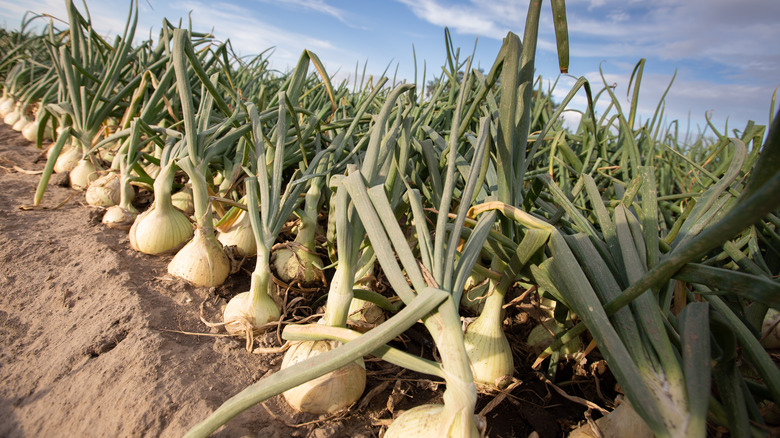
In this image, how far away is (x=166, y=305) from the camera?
124 cm

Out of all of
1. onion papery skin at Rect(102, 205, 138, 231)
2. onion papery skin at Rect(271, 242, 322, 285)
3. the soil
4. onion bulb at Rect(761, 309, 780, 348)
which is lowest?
the soil

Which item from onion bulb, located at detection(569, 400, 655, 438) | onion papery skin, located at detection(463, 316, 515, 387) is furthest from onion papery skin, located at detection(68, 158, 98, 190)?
onion bulb, located at detection(569, 400, 655, 438)

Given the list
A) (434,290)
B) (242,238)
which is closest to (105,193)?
(242,238)

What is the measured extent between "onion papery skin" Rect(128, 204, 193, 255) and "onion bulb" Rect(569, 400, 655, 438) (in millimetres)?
1448

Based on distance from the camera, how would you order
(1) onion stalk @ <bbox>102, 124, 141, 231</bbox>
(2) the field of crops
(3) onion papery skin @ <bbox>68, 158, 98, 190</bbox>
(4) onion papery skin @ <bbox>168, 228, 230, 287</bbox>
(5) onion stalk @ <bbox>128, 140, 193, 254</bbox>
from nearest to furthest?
1. (2) the field of crops
2. (4) onion papery skin @ <bbox>168, 228, 230, 287</bbox>
3. (5) onion stalk @ <bbox>128, 140, 193, 254</bbox>
4. (1) onion stalk @ <bbox>102, 124, 141, 231</bbox>
5. (3) onion papery skin @ <bbox>68, 158, 98, 190</bbox>

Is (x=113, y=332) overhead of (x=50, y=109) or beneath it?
beneath

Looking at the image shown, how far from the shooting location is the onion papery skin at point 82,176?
2074mm

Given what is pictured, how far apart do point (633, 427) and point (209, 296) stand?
123 centimetres

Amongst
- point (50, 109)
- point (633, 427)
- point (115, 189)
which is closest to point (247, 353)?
point (633, 427)

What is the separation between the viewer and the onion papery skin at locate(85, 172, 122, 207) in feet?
5.92

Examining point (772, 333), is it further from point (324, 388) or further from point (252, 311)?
point (252, 311)

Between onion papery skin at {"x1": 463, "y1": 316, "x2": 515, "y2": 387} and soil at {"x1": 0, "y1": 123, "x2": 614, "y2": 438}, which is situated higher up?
onion papery skin at {"x1": 463, "y1": 316, "x2": 515, "y2": 387}

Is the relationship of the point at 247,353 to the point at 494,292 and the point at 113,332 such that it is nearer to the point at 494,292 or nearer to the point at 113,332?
the point at 113,332

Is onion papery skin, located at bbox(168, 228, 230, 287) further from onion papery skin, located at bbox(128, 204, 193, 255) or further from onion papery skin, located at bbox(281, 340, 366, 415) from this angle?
onion papery skin, located at bbox(281, 340, 366, 415)
